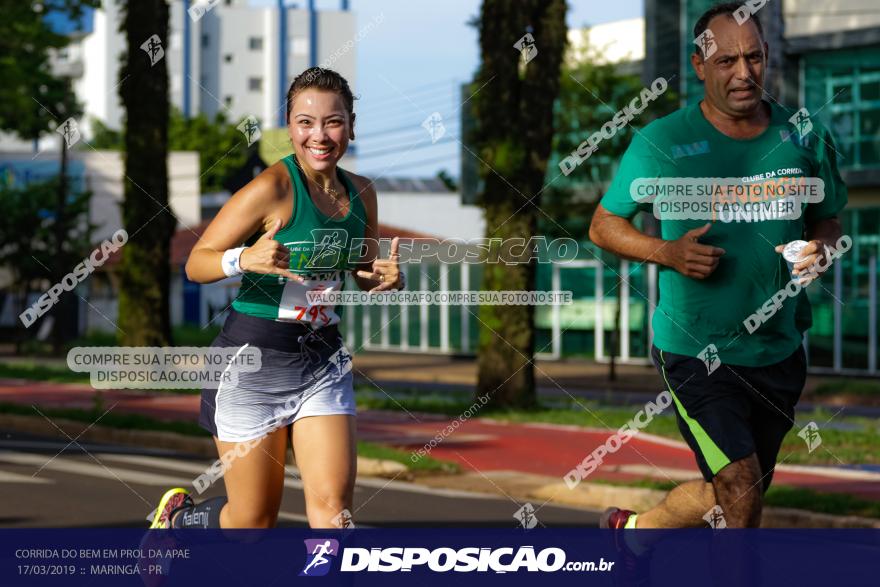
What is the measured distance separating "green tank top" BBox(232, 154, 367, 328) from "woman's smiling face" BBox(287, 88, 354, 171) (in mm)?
81

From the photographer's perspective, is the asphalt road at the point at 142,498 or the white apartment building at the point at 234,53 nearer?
the asphalt road at the point at 142,498

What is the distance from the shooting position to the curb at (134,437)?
12977mm

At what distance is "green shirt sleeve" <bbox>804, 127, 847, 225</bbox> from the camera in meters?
5.72

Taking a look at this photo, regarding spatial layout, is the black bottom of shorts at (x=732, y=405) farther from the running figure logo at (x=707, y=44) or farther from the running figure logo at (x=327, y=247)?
the running figure logo at (x=327, y=247)

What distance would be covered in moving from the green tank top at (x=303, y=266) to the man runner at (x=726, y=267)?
3.17ft

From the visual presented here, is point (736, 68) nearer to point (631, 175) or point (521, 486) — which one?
point (631, 175)

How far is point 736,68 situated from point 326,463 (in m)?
2.06

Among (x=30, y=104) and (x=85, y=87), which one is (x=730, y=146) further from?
(x=85, y=87)

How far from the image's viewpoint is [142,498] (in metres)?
10.7

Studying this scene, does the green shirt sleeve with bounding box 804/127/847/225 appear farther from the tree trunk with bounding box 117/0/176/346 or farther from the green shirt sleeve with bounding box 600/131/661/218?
the tree trunk with bounding box 117/0/176/346

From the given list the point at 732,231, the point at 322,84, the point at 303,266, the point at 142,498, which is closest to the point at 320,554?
the point at 303,266

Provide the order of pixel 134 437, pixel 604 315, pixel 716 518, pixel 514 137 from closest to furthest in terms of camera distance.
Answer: pixel 716 518, pixel 134 437, pixel 514 137, pixel 604 315

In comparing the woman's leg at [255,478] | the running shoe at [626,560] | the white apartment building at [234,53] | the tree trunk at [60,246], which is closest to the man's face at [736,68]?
the running shoe at [626,560]

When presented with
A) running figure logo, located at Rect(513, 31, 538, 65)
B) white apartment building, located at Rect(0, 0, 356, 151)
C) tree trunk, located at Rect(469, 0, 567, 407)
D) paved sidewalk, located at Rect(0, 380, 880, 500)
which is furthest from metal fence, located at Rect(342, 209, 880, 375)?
white apartment building, located at Rect(0, 0, 356, 151)
